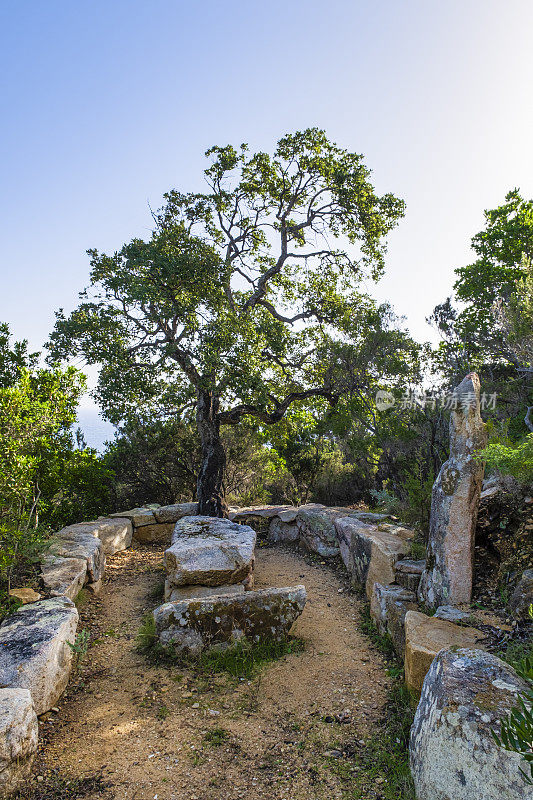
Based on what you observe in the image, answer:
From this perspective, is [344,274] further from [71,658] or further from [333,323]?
[71,658]

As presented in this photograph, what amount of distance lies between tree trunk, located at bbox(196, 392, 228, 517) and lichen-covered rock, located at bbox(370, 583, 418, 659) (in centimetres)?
494

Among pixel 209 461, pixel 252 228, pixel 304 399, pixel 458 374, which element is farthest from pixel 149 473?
pixel 458 374

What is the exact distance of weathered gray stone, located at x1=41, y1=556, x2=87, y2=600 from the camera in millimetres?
5828

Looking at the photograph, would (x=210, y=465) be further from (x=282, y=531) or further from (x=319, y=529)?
(x=319, y=529)

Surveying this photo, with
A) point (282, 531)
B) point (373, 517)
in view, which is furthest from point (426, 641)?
point (282, 531)

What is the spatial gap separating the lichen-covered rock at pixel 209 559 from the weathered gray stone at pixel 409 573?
2.07 meters

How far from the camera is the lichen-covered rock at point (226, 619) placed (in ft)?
16.3

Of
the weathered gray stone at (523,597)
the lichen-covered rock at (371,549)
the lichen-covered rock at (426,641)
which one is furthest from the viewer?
the lichen-covered rock at (371,549)

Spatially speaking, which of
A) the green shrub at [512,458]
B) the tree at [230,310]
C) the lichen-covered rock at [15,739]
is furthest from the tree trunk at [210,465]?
the lichen-covered rock at [15,739]

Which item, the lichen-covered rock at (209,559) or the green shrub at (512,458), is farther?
the lichen-covered rock at (209,559)

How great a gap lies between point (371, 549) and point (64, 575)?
4.21 meters

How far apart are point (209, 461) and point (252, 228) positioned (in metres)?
5.85

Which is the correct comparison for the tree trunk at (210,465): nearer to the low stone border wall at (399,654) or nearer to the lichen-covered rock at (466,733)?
the low stone border wall at (399,654)

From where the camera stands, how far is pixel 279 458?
13133 mm
